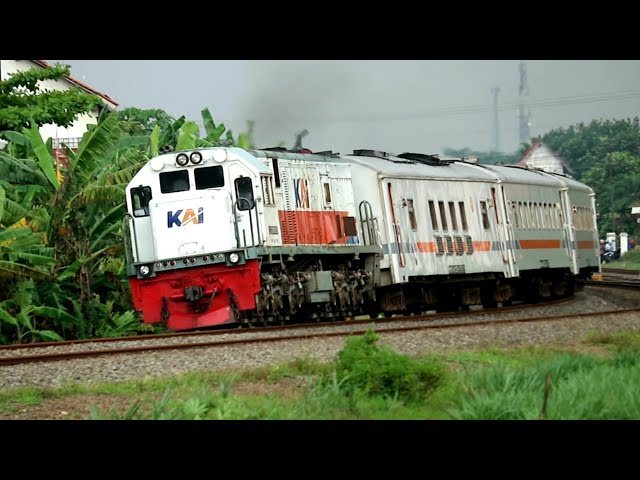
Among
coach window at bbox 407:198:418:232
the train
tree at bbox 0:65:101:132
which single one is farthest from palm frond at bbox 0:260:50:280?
coach window at bbox 407:198:418:232

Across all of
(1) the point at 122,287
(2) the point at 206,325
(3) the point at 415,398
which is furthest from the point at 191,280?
(3) the point at 415,398

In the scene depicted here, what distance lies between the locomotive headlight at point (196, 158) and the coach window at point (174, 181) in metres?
0.21

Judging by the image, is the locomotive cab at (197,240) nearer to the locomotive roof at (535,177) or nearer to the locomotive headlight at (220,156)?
the locomotive headlight at (220,156)

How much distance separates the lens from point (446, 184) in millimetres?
24703

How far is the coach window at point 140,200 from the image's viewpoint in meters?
19.3

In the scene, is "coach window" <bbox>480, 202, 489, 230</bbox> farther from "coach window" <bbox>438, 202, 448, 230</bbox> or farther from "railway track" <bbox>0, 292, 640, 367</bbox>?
"railway track" <bbox>0, 292, 640, 367</bbox>

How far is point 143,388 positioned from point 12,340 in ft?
29.4

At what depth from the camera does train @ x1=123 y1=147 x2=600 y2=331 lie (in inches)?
743

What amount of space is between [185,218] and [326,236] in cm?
303

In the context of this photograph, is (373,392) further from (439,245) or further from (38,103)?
(38,103)

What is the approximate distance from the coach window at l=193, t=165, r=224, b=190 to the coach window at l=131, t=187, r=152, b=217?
81 cm

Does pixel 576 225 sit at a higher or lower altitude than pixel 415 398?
higher
